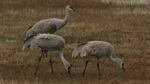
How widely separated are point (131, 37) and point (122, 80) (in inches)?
345

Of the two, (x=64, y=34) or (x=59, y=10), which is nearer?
(x=64, y=34)

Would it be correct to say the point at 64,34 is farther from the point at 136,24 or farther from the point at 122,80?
the point at 122,80

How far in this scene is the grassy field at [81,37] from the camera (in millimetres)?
15355

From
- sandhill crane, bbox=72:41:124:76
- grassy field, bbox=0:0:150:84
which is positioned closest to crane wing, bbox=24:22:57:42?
grassy field, bbox=0:0:150:84

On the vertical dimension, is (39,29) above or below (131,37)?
above

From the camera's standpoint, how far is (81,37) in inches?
937

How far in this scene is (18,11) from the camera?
32156 mm

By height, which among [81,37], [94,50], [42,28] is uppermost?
[42,28]

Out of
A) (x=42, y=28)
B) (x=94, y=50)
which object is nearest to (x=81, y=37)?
(x=42, y=28)

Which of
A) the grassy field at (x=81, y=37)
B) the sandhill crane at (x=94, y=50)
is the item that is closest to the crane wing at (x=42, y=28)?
the grassy field at (x=81, y=37)

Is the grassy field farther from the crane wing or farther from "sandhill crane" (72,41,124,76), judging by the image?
the crane wing

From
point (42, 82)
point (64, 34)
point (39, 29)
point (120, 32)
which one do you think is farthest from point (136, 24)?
point (42, 82)

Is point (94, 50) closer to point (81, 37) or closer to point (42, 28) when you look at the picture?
point (42, 28)

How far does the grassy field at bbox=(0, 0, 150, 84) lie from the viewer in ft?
50.4
